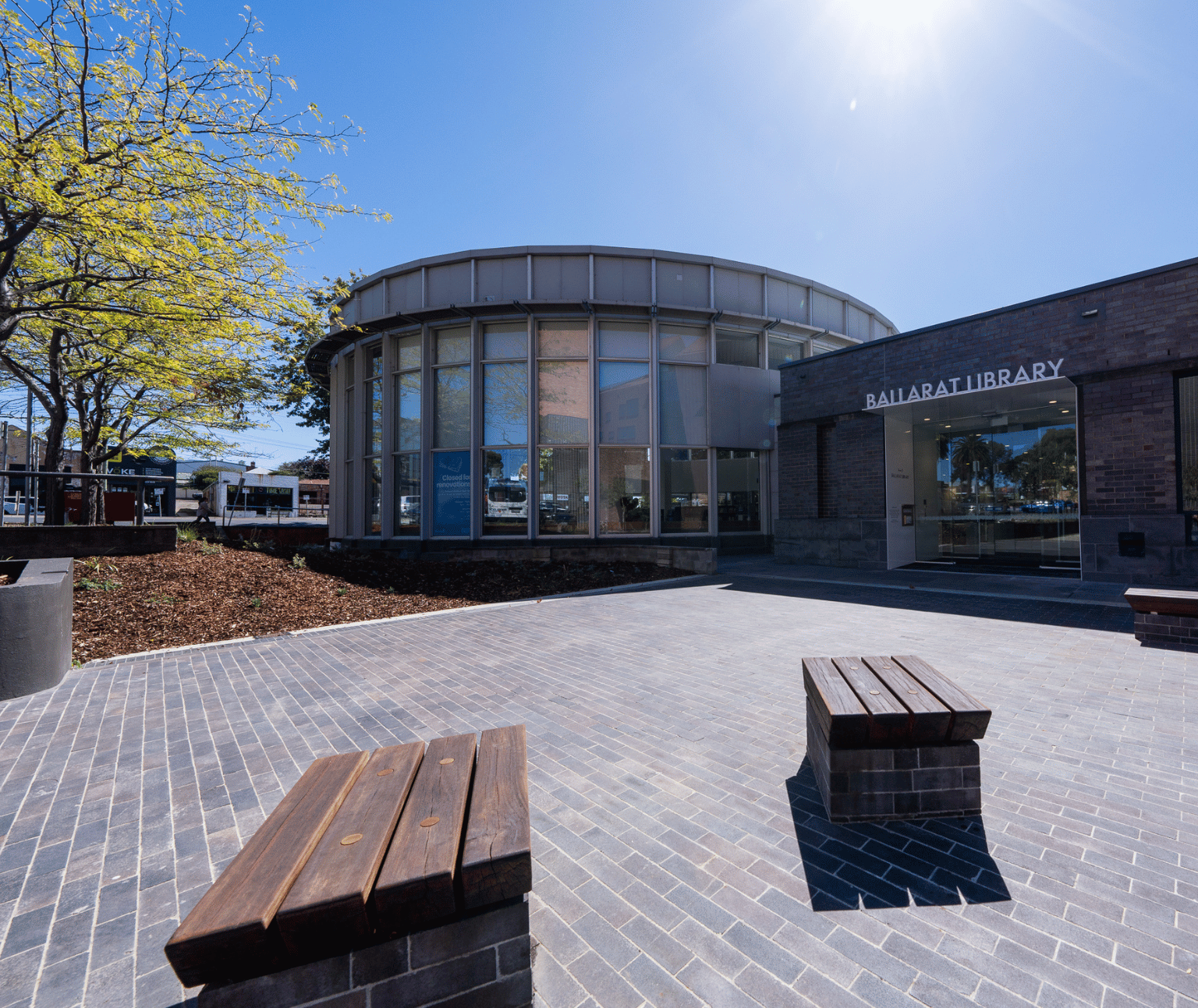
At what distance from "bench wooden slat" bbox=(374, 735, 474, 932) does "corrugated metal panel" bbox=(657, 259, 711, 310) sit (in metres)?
16.1

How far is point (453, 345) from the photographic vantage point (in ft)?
55.2

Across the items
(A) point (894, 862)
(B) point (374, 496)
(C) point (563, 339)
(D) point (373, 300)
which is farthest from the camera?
(B) point (374, 496)

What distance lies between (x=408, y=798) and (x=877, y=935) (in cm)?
182

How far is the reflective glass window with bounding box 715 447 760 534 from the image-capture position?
55.7ft

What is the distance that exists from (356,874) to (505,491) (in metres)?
14.8

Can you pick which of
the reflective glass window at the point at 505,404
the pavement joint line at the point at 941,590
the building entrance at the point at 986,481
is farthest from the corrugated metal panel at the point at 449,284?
the building entrance at the point at 986,481

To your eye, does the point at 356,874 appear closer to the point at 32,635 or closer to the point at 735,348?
the point at 32,635

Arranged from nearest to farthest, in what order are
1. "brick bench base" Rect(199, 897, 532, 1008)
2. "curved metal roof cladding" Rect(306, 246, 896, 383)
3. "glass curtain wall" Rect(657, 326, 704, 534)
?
"brick bench base" Rect(199, 897, 532, 1008)
"curved metal roof cladding" Rect(306, 246, 896, 383)
"glass curtain wall" Rect(657, 326, 704, 534)

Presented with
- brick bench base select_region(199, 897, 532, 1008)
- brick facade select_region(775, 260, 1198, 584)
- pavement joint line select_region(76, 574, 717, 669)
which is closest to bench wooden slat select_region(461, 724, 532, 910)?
brick bench base select_region(199, 897, 532, 1008)

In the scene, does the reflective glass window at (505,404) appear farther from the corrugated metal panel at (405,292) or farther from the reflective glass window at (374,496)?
the reflective glass window at (374,496)

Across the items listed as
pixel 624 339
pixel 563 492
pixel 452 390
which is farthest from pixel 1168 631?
pixel 452 390

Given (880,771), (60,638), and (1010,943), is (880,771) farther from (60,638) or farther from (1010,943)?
(60,638)

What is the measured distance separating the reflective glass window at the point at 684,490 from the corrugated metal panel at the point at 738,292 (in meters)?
4.61

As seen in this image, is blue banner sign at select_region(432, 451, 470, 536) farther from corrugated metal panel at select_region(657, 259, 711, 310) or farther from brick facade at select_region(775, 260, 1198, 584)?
brick facade at select_region(775, 260, 1198, 584)
